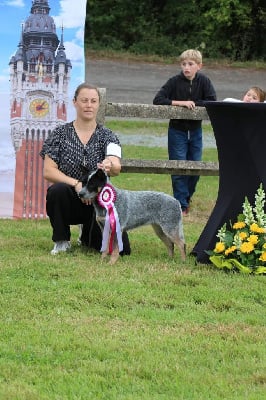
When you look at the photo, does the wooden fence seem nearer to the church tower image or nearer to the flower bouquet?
the church tower image

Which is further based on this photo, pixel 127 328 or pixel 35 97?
pixel 35 97

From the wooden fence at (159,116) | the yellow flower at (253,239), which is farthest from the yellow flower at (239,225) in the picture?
the wooden fence at (159,116)

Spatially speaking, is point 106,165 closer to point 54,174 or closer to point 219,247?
point 54,174

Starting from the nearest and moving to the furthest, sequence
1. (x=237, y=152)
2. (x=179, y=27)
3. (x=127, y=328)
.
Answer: (x=127, y=328), (x=237, y=152), (x=179, y=27)

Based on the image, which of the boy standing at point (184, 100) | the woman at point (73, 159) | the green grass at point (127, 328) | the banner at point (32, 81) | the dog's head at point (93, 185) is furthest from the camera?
the boy standing at point (184, 100)

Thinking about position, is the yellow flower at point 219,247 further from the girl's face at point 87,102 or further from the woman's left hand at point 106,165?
the girl's face at point 87,102

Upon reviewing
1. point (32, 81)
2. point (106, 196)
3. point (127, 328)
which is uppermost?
point (32, 81)

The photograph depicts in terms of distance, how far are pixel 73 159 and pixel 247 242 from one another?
1536 millimetres

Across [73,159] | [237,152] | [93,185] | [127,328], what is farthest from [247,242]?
[127,328]

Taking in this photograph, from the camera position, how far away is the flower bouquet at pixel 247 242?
6.82 metres

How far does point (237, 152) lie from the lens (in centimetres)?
690

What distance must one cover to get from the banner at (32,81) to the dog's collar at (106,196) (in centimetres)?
216

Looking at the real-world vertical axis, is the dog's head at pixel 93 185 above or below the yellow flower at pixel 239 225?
above

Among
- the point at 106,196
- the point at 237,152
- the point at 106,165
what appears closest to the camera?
the point at 237,152
